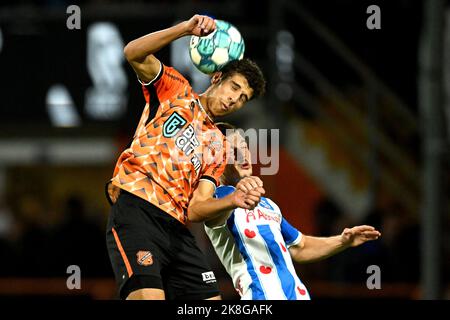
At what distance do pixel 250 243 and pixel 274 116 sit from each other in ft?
19.0

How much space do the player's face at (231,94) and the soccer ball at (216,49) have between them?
15 centimetres

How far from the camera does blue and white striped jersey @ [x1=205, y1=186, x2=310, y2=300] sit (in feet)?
→ 20.0

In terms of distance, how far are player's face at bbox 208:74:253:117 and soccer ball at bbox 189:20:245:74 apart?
150 millimetres

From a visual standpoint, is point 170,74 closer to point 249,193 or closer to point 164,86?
point 164,86

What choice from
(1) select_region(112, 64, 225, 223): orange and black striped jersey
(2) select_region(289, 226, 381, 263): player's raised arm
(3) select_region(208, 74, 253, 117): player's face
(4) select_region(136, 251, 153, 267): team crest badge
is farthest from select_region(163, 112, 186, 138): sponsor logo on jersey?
(2) select_region(289, 226, 381, 263): player's raised arm

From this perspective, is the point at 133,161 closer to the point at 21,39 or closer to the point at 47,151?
the point at 21,39

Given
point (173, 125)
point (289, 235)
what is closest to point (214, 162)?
point (173, 125)

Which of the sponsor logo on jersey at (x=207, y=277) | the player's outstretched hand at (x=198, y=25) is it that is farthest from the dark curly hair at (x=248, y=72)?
the sponsor logo on jersey at (x=207, y=277)

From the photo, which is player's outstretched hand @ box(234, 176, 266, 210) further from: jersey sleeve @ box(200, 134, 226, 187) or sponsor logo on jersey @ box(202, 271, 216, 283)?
sponsor logo on jersey @ box(202, 271, 216, 283)

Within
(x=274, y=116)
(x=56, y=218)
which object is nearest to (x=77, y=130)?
(x=56, y=218)

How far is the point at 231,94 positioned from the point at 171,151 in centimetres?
49

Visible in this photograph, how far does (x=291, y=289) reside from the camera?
240 inches

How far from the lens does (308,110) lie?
12.4m
